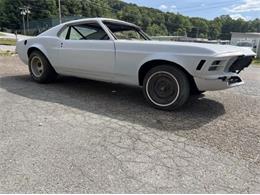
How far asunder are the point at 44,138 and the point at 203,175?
5.90ft

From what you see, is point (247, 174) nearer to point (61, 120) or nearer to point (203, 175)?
point (203, 175)

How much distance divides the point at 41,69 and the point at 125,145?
3.64 meters

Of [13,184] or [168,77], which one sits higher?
[168,77]

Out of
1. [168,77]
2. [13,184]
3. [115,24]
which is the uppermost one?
[115,24]

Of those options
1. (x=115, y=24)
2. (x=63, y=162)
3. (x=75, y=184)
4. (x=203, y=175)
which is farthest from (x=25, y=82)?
(x=203, y=175)

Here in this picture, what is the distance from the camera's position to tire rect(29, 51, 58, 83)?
18.2 feet

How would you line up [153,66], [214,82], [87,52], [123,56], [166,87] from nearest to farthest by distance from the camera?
[214,82], [166,87], [153,66], [123,56], [87,52]

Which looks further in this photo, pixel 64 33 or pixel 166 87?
pixel 64 33

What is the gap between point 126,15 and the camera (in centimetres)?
6912

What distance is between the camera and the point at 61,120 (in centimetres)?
352

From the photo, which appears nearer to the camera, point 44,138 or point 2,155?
point 2,155

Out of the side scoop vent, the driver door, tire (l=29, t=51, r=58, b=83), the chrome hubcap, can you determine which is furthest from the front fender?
tire (l=29, t=51, r=58, b=83)

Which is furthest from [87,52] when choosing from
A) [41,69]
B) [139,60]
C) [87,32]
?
[41,69]

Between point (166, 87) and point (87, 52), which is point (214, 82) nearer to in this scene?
point (166, 87)
